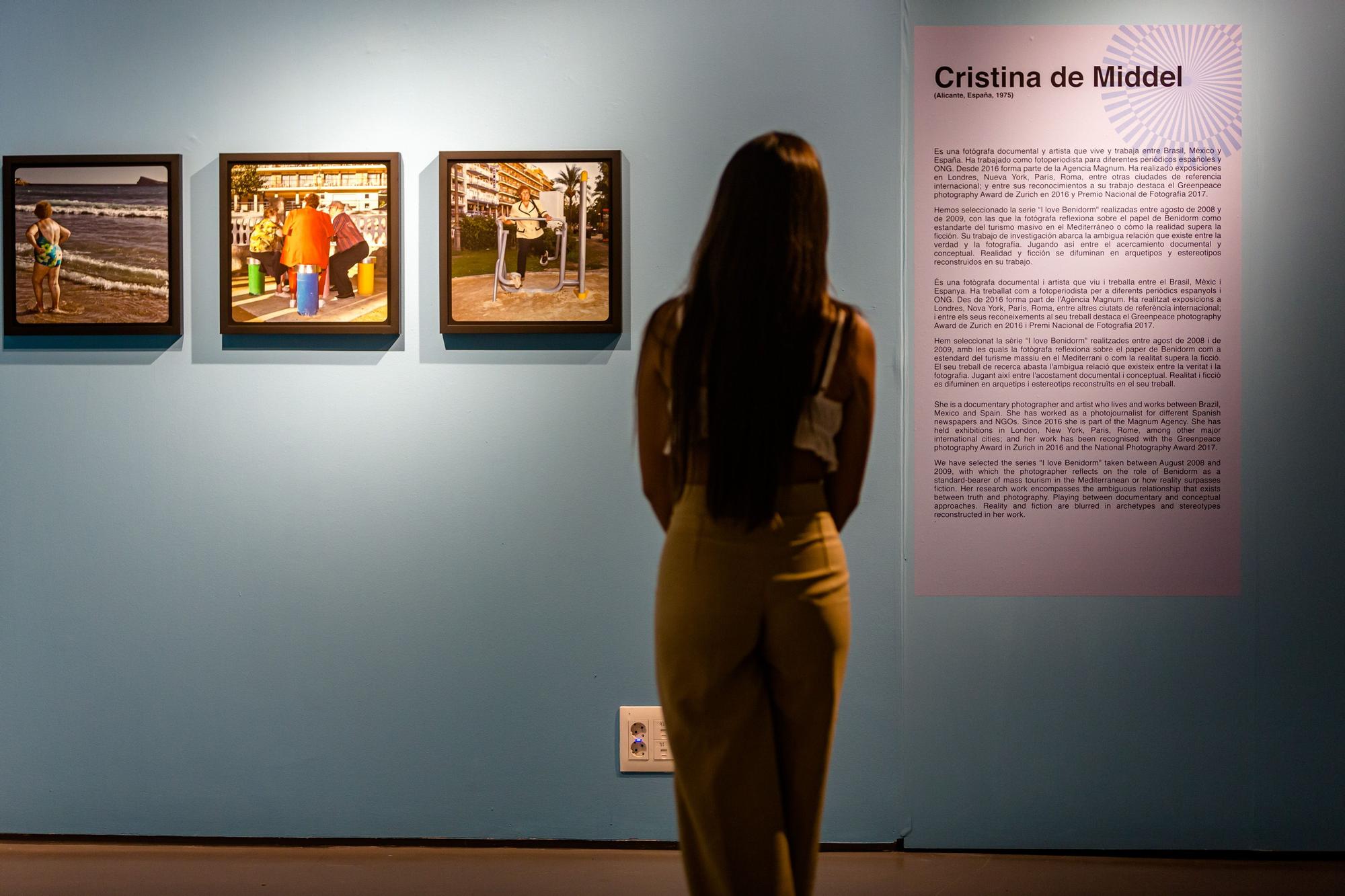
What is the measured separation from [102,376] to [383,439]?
776 millimetres

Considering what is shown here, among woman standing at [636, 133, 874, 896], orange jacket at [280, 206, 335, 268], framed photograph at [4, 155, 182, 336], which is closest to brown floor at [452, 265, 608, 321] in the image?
orange jacket at [280, 206, 335, 268]

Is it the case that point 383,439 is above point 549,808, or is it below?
above

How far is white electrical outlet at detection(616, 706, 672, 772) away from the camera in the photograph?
2.43 m

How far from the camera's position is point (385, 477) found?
8.07 ft

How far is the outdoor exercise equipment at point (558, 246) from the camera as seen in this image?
240 centimetres

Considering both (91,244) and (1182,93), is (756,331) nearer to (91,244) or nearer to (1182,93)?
(1182,93)

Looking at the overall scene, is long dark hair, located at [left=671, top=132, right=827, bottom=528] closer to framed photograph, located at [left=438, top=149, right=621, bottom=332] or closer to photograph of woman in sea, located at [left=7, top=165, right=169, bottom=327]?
framed photograph, located at [left=438, top=149, right=621, bottom=332]

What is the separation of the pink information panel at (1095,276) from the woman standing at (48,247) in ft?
7.43

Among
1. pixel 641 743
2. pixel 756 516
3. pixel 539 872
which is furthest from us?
pixel 641 743

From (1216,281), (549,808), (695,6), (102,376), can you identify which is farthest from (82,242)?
(1216,281)

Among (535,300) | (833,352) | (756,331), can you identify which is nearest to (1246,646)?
(833,352)

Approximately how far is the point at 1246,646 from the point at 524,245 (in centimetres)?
216

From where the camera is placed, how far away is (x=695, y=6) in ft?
7.95

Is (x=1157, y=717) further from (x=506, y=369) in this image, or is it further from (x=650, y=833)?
(x=506, y=369)
